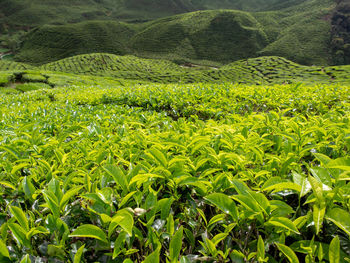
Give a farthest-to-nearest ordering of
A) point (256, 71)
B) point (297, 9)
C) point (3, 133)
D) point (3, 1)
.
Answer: point (3, 1)
point (297, 9)
point (256, 71)
point (3, 133)

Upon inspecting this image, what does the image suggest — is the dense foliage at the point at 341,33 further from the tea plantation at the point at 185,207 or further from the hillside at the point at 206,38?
the tea plantation at the point at 185,207

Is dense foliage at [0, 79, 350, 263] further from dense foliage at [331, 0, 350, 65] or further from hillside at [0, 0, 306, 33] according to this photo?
hillside at [0, 0, 306, 33]

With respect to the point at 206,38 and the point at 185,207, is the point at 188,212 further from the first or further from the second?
the point at 206,38

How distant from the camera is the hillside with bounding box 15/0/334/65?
75562 millimetres

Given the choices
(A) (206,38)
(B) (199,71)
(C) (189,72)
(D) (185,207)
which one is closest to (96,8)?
(A) (206,38)

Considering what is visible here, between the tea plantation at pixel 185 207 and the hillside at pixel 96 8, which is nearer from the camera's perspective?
the tea plantation at pixel 185 207

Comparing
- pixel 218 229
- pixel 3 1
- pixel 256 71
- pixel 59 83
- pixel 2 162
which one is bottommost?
pixel 256 71

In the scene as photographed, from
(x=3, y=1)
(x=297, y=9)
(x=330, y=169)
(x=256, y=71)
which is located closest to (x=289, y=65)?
(x=256, y=71)

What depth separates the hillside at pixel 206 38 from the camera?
7556 cm

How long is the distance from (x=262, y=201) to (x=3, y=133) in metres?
2.74

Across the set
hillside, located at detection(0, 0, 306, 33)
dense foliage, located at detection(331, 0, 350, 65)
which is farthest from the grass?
hillside, located at detection(0, 0, 306, 33)

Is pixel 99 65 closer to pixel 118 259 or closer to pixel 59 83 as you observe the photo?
pixel 59 83

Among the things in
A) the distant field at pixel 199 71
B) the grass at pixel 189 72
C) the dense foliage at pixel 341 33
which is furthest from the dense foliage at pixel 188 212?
the dense foliage at pixel 341 33

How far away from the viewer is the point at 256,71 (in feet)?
108
